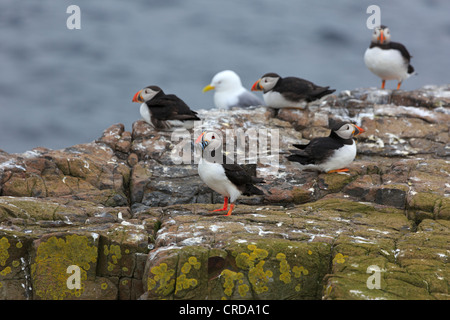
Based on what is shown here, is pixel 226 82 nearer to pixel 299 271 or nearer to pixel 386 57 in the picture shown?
pixel 386 57

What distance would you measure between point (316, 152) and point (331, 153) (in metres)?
0.19

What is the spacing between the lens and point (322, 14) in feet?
130

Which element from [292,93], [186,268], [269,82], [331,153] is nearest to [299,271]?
[186,268]

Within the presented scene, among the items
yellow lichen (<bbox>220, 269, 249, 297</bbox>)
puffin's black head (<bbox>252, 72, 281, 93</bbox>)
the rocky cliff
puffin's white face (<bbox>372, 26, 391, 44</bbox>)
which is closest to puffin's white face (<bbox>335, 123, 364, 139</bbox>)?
the rocky cliff

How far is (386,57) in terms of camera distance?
38.1 feet

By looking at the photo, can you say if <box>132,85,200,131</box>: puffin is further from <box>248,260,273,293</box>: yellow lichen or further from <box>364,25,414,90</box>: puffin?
<box>248,260,273,293</box>: yellow lichen

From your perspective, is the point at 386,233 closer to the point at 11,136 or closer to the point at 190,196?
the point at 190,196

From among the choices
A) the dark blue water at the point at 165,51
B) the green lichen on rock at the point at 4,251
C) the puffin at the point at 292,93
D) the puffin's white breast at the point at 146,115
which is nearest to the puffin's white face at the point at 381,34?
the puffin at the point at 292,93

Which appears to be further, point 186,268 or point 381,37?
point 381,37

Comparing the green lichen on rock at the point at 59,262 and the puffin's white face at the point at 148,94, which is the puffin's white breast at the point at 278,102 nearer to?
the puffin's white face at the point at 148,94

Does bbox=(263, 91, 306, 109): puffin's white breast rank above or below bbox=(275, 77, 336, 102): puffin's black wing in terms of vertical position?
below

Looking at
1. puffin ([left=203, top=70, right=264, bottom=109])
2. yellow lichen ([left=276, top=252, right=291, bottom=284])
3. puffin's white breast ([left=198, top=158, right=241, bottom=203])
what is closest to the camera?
yellow lichen ([left=276, top=252, right=291, bottom=284])

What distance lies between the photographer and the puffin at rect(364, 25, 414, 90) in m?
11.6
